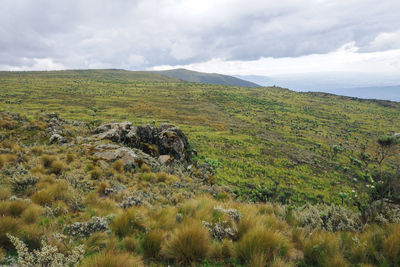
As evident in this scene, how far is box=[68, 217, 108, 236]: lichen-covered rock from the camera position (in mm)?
4625

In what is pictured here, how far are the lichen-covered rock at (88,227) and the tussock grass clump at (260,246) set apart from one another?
3444mm

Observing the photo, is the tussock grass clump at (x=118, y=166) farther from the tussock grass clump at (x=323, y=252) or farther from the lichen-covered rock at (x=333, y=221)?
the tussock grass clump at (x=323, y=252)

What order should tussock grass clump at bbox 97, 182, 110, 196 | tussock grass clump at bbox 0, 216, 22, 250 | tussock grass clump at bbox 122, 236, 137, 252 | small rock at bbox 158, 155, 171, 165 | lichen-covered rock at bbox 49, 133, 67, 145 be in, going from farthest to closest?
small rock at bbox 158, 155, 171, 165 → lichen-covered rock at bbox 49, 133, 67, 145 → tussock grass clump at bbox 97, 182, 110, 196 → tussock grass clump at bbox 122, 236, 137, 252 → tussock grass clump at bbox 0, 216, 22, 250

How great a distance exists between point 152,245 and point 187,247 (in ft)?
2.67

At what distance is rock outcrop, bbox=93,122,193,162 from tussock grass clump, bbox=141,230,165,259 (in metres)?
12.4

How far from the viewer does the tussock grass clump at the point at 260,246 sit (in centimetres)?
381

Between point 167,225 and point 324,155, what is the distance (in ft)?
184

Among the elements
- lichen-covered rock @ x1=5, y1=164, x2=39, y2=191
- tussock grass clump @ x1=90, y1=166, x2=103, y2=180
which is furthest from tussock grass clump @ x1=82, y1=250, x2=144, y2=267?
tussock grass clump @ x1=90, y1=166, x2=103, y2=180

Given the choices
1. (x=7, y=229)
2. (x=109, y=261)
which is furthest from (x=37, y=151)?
(x=109, y=261)

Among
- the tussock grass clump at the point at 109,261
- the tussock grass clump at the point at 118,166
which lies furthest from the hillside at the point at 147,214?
the tussock grass clump at the point at 118,166

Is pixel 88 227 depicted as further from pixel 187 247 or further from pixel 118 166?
pixel 118 166

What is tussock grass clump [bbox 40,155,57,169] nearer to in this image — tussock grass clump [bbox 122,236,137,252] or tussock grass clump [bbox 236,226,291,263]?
tussock grass clump [bbox 122,236,137,252]

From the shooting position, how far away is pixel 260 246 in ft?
12.8

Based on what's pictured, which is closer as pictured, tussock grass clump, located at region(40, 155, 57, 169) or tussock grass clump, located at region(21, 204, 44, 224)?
tussock grass clump, located at region(21, 204, 44, 224)
